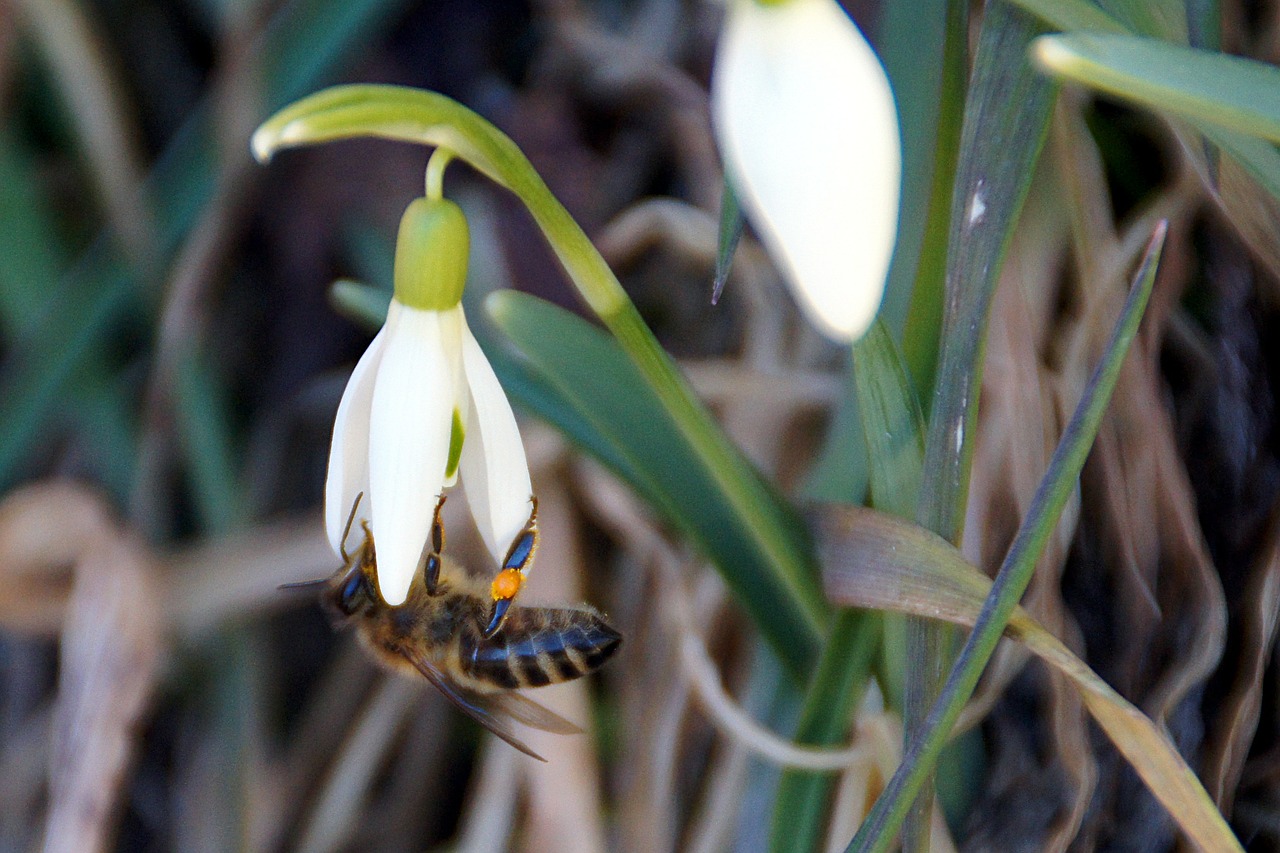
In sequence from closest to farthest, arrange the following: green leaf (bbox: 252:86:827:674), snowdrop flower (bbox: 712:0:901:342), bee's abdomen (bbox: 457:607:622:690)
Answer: snowdrop flower (bbox: 712:0:901:342) < green leaf (bbox: 252:86:827:674) < bee's abdomen (bbox: 457:607:622:690)

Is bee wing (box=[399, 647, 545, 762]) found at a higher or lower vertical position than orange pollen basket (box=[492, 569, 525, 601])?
lower

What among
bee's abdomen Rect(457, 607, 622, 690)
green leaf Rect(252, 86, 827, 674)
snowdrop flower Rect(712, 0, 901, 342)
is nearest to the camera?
snowdrop flower Rect(712, 0, 901, 342)

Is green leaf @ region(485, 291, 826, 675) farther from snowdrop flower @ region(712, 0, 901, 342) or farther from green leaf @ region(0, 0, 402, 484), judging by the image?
green leaf @ region(0, 0, 402, 484)

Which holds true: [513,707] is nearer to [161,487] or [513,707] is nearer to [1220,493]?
[1220,493]

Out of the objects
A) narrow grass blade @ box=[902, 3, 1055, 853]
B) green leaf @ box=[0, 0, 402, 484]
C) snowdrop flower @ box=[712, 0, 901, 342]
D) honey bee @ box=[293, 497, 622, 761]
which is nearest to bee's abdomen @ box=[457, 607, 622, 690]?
honey bee @ box=[293, 497, 622, 761]

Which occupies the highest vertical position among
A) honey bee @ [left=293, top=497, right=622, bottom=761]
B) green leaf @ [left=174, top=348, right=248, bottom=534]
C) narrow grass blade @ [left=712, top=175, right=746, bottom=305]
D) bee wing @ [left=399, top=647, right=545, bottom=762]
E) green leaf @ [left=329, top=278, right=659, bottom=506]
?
narrow grass blade @ [left=712, top=175, right=746, bottom=305]

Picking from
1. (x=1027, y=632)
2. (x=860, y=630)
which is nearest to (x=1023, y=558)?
(x=1027, y=632)

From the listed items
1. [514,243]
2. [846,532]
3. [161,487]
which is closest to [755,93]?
[846,532]

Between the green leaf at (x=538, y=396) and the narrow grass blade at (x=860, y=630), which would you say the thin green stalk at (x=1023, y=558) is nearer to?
the narrow grass blade at (x=860, y=630)
